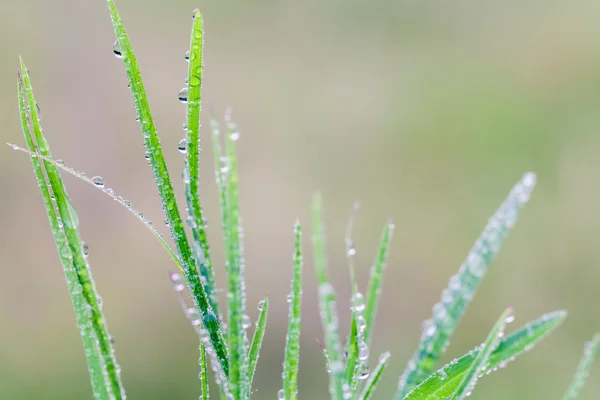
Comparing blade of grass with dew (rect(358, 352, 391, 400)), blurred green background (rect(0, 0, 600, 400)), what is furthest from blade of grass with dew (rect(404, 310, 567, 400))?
blurred green background (rect(0, 0, 600, 400))

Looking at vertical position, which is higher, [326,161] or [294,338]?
[326,161]

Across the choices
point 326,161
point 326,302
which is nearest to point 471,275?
point 326,302

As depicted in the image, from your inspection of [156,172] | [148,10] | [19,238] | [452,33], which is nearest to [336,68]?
[452,33]

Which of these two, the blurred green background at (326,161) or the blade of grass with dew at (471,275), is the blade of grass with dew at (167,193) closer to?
the blade of grass with dew at (471,275)

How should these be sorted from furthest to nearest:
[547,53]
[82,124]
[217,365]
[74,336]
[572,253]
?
[547,53]
[82,124]
[572,253]
[74,336]
[217,365]

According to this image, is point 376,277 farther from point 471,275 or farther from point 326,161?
point 326,161

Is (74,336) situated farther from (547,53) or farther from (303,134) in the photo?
(547,53)

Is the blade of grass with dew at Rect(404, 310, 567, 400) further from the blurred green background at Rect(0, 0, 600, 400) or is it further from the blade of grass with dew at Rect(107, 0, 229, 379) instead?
the blurred green background at Rect(0, 0, 600, 400)
